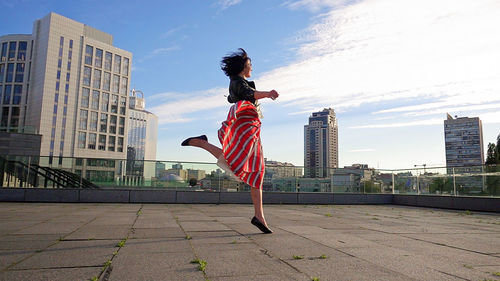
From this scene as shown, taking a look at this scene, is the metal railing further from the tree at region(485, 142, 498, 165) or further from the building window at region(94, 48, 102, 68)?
the building window at region(94, 48, 102, 68)

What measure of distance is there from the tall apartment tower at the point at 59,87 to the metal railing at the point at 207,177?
62.6 meters

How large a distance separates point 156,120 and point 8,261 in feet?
517

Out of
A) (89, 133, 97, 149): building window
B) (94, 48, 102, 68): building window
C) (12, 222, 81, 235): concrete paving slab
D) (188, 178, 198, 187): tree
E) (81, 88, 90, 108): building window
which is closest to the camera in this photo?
(12, 222, 81, 235): concrete paving slab

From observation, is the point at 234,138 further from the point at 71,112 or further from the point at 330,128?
the point at 330,128

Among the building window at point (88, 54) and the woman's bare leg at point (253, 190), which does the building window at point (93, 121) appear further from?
the woman's bare leg at point (253, 190)

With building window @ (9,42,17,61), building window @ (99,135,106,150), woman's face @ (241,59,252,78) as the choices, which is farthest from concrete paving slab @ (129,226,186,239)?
building window @ (9,42,17,61)

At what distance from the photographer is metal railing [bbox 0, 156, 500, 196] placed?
35.1 ft

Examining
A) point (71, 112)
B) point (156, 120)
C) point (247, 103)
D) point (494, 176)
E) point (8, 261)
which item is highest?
point (156, 120)

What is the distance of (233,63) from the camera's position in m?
4.56

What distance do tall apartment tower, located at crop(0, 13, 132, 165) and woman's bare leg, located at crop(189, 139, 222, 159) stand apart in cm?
7123

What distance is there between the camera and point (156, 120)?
154375 mm

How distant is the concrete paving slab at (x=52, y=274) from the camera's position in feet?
6.92

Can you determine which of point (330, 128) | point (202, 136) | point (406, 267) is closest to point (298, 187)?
point (202, 136)

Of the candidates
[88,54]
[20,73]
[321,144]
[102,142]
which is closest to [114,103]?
[102,142]
